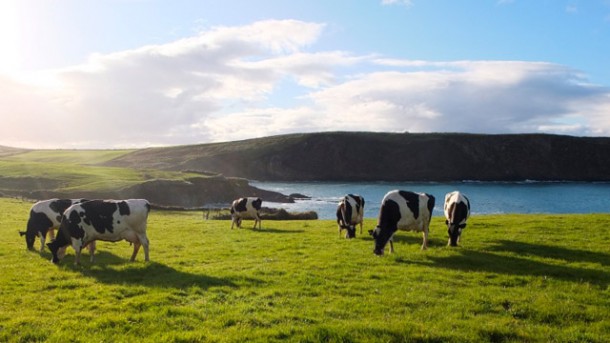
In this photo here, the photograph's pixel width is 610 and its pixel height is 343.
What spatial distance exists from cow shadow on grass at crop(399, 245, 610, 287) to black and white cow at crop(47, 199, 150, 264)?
1052 cm

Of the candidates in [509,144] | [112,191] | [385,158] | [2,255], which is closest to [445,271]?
[2,255]

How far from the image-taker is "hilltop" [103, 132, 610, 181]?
568 ft

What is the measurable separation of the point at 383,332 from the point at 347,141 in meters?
182

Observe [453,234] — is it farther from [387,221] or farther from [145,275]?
[145,275]

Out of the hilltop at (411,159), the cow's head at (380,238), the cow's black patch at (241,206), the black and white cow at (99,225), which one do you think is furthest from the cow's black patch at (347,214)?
the hilltop at (411,159)

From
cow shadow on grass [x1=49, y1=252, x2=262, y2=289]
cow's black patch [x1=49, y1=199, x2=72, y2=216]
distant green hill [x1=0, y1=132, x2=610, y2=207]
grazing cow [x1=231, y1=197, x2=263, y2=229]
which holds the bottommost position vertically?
cow shadow on grass [x1=49, y1=252, x2=262, y2=289]

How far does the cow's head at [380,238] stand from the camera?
1838 cm

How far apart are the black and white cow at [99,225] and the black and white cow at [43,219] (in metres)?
4.02

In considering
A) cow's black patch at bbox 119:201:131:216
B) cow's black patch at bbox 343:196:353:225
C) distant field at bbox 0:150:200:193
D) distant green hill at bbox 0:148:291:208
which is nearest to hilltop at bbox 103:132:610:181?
distant field at bbox 0:150:200:193

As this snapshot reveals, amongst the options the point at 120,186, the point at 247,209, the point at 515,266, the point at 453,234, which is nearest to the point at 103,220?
the point at 453,234

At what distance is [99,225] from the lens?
17.1 m

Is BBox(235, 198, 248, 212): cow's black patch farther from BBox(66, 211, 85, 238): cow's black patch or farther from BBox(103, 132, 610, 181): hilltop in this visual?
BBox(103, 132, 610, 181): hilltop

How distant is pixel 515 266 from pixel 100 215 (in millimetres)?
15525

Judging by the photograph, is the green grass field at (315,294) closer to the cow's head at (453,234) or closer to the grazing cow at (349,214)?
the cow's head at (453,234)
